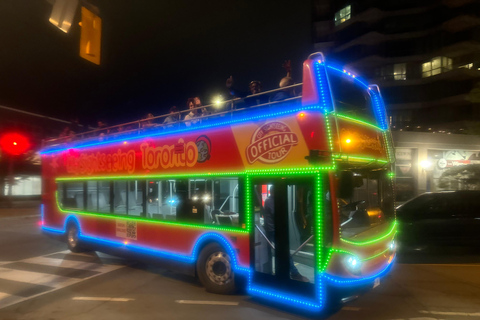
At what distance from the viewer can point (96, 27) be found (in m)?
6.31

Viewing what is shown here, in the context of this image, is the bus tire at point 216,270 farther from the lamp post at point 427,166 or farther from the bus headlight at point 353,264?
the lamp post at point 427,166

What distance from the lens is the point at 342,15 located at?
42.7m

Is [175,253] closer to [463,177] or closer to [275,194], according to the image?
[275,194]

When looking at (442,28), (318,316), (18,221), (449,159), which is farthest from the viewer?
(442,28)

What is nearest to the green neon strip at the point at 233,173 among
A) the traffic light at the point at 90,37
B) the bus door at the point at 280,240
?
the bus door at the point at 280,240

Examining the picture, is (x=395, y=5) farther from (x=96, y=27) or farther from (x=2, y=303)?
(x=2, y=303)

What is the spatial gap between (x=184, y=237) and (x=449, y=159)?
1986 centimetres

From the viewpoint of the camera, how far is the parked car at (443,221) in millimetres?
9500

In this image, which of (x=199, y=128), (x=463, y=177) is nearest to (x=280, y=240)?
(x=199, y=128)

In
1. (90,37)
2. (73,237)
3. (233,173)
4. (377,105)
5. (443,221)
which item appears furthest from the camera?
(73,237)

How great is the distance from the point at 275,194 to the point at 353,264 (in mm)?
1601

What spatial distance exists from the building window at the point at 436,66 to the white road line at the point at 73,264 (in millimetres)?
38982

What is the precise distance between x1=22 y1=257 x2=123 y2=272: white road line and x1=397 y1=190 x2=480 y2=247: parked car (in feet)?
25.5

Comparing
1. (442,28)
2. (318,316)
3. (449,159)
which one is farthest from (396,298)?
(442,28)
